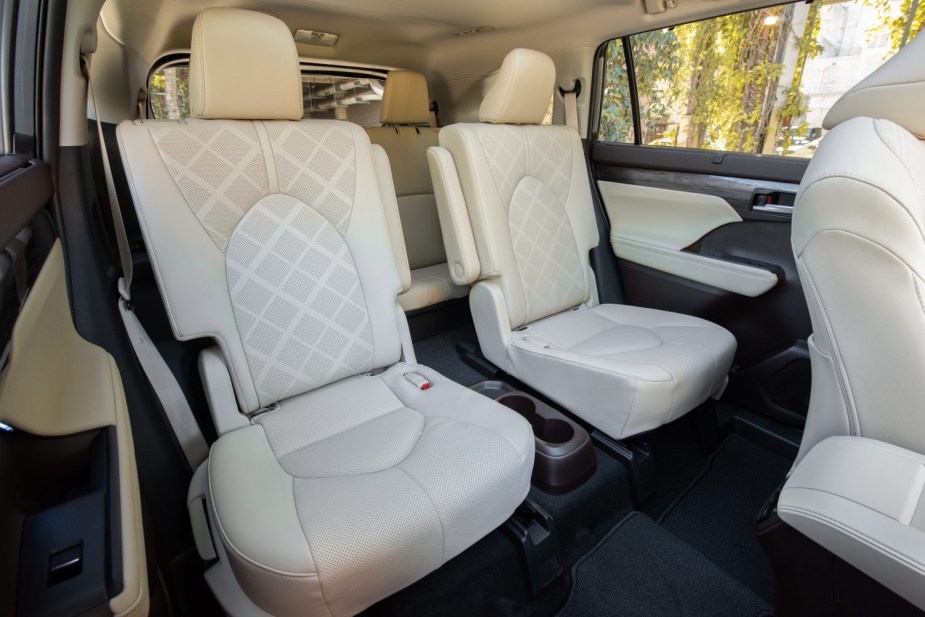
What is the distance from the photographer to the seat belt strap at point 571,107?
7.64 ft

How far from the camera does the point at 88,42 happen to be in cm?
116

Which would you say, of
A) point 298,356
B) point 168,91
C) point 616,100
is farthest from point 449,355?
point 168,91

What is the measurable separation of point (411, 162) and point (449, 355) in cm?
116

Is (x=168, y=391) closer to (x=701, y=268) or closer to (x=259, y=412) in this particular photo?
(x=259, y=412)

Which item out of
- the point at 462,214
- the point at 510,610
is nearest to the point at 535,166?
the point at 462,214

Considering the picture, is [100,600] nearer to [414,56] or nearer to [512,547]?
[512,547]

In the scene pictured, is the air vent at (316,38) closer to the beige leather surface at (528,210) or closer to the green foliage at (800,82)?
the beige leather surface at (528,210)

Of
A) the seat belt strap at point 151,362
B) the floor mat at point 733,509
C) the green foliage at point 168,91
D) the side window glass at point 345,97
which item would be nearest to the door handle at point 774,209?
the floor mat at point 733,509

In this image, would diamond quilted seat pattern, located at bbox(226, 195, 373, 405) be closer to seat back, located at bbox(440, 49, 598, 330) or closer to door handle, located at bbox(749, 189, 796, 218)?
seat back, located at bbox(440, 49, 598, 330)

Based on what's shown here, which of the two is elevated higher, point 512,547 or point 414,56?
point 414,56

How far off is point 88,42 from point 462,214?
112 cm

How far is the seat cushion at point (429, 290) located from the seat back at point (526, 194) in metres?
0.53

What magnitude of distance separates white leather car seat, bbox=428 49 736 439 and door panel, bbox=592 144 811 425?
22cm

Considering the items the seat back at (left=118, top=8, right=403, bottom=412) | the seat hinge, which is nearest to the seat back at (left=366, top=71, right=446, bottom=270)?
the seat back at (left=118, top=8, right=403, bottom=412)
